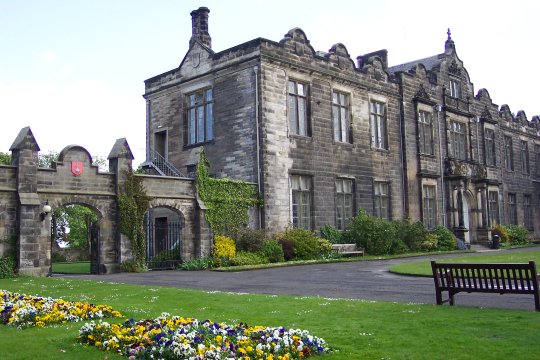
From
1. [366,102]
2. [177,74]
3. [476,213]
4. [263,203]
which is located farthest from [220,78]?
[476,213]

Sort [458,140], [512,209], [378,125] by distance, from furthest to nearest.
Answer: [512,209] → [458,140] → [378,125]

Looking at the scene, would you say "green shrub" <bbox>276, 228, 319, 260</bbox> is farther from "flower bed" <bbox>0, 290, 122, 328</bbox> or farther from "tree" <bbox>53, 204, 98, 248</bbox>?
"tree" <bbox>53, 204, 98, 248</bbox>

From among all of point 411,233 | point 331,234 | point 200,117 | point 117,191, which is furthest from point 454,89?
point 117,191

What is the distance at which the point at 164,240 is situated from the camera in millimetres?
26344

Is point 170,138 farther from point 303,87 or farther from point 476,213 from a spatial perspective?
point 476,213

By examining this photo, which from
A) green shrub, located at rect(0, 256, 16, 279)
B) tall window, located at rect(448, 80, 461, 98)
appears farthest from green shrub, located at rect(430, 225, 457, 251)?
green shrub, located at rect(0, 256, 16, 279)

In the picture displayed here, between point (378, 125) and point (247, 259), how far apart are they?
13.9 metres

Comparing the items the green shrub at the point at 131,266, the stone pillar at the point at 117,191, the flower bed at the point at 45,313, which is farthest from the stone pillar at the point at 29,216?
the flower bed at the point at 45,313

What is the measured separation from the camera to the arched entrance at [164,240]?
23.5 meters

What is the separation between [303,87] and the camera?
28875 mm

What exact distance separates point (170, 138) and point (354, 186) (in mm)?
10516

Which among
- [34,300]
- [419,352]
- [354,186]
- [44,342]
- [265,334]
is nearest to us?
[419,352]

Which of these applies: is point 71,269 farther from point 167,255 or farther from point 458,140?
point 458,140

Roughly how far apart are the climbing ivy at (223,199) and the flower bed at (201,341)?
16409 mm
